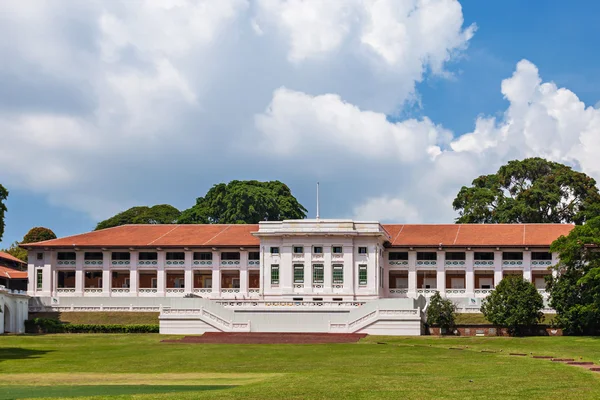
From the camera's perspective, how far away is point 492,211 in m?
98.4

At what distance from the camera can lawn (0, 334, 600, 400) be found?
2677cm

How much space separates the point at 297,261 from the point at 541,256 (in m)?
19.1

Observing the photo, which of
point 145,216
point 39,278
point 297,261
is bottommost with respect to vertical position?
point 39,278

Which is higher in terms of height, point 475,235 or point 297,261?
point 475,235

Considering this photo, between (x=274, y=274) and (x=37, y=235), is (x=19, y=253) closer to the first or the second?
(x=37, y=235)

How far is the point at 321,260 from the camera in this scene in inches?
3019

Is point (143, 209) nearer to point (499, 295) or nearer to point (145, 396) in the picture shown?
point (499, 295)

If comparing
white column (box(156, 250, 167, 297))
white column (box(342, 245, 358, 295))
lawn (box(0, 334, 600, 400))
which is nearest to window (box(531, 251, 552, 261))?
white column (box(342, 245, 358, 295))

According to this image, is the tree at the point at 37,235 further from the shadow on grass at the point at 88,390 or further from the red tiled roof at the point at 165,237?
the shadow on grass at the point at 88,390

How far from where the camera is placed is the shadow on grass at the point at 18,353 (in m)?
45.8

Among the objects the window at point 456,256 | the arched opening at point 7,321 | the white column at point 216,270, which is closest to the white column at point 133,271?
the white column at point 216,270

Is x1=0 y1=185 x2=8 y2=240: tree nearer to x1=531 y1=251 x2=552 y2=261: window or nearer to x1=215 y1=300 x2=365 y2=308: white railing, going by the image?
x1=215 y1=300 x2=365 y2=308: white railing

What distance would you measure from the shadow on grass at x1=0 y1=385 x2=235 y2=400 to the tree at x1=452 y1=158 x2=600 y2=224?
7021cm

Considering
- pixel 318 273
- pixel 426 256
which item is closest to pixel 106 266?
pixel 318 273
